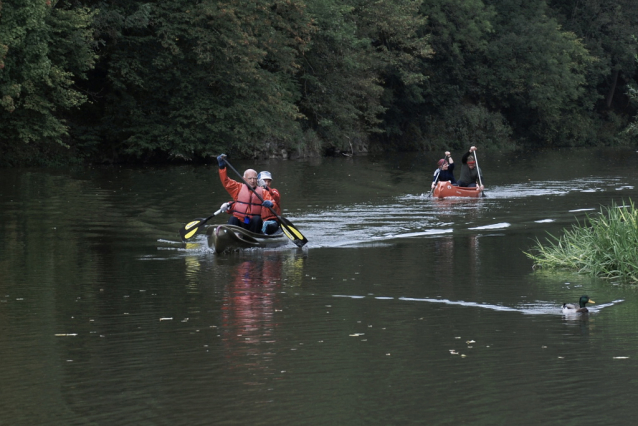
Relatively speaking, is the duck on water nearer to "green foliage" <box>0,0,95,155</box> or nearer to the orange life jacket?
the orange life jacket

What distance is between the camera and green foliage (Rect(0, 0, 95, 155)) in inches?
1426

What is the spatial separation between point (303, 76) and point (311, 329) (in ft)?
144

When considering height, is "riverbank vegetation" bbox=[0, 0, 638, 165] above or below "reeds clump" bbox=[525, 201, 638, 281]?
above

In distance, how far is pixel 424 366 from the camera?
8.58m

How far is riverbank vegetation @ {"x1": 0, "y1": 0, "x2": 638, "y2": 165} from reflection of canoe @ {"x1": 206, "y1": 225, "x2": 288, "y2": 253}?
23.2ft

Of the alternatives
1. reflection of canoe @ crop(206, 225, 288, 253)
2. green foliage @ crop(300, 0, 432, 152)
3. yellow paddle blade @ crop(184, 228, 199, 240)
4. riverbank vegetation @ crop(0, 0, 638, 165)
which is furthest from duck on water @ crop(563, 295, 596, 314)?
green foliage @ crop(300, 0, 432, 152)

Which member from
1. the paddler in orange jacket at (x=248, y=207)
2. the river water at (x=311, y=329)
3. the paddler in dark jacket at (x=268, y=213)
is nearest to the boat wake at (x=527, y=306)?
the river water at (x=311, y=329)

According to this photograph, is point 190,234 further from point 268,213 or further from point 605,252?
point 605,252

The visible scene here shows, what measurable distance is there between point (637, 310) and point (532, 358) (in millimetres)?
2863

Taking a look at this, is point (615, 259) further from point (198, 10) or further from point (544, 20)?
point (544, 20)

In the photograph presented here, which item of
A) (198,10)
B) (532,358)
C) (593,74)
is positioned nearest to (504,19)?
(593,74)

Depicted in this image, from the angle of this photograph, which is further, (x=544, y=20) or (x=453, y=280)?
(x=544, y=20)

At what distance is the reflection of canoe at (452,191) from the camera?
28.7m

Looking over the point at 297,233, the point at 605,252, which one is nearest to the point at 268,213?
the point at 297,233
